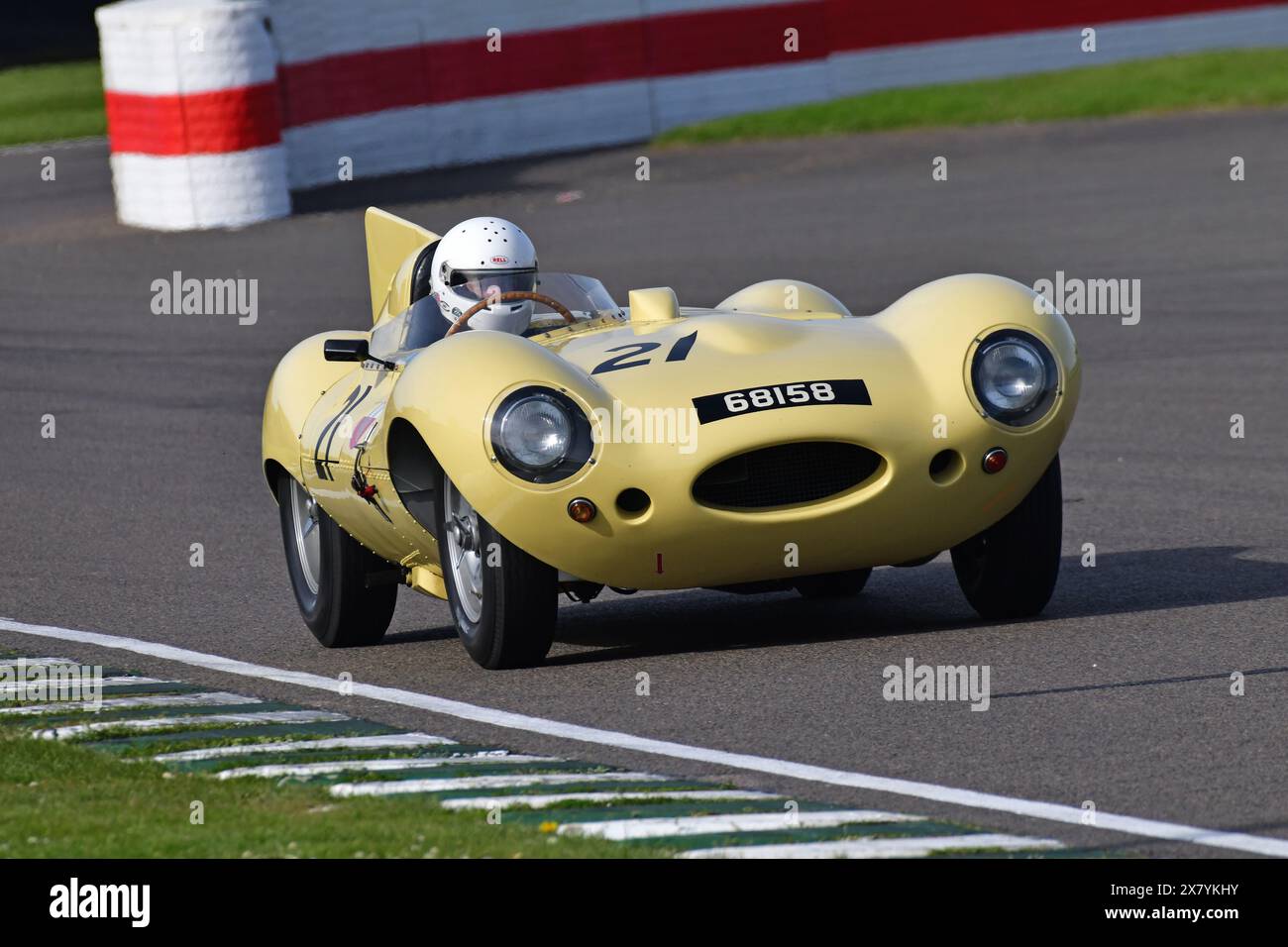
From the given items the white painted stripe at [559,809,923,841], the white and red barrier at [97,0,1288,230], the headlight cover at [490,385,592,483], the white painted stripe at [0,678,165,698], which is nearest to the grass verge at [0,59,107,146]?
the white and red barrier at [97,0,1288,230]

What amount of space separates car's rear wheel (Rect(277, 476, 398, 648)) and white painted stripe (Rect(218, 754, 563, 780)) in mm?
2289

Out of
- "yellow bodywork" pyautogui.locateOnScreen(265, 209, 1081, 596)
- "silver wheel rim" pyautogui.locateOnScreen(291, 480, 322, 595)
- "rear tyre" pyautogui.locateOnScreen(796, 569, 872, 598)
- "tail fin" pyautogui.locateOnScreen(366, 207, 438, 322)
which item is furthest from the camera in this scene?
"tail fin" pyautogui.locateOnScreen(366, 207, 438, 322)

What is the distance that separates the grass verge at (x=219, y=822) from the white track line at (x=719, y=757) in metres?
0.83

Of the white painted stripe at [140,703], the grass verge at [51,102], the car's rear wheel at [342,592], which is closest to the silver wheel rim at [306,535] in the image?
the car's rear wheel at [342,592]

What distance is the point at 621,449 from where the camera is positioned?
24.9 ft

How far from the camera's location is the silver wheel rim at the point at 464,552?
311 inches

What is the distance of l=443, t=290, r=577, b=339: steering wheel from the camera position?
8.80m

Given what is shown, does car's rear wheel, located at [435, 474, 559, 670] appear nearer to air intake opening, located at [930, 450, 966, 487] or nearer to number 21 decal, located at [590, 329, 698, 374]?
number 21 decal, located at [590, 329, 698, 374]

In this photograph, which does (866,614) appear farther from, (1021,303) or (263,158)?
(263,158)

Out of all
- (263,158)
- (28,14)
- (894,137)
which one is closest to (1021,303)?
(263,158)

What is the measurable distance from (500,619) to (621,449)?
692mm

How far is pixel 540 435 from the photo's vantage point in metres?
7.64

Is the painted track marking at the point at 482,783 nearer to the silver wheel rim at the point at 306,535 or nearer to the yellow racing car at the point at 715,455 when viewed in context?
the yellow racing car at the point at 715,455

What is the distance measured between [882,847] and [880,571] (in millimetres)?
4695
